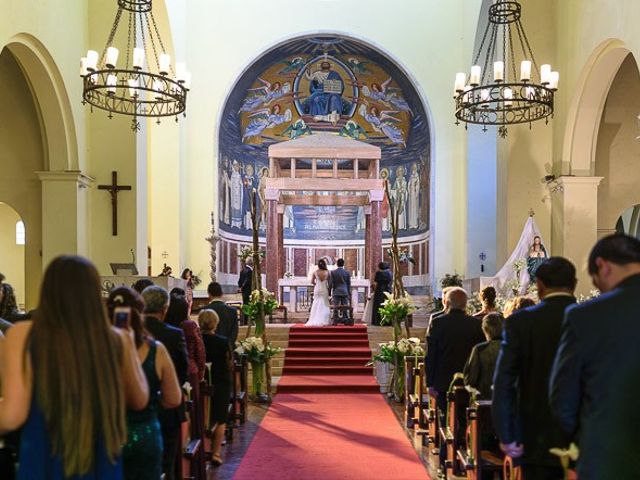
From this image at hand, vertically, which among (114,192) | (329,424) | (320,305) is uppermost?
(114,192)

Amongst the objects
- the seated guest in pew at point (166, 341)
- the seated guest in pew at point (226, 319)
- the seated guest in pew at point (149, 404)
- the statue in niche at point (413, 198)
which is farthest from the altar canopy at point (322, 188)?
the seated guest in pew at point (149, 404)

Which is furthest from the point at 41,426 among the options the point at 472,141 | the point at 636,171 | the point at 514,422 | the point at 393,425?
the point at 472,141

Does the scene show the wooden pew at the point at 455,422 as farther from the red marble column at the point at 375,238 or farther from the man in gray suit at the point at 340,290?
the red marble column at the point at 375,238

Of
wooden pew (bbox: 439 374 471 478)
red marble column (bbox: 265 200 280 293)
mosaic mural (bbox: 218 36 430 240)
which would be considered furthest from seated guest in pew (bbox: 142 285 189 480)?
mosaic mural (bbox: 218 36 430 240)

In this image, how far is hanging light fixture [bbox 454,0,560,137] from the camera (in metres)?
9.34

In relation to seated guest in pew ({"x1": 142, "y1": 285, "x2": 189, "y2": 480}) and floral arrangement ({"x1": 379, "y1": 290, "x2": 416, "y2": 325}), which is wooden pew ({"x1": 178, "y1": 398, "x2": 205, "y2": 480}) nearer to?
seated guest in pew ({"x1": 142, "y1": 285, "x2": 189, "y2": 480})

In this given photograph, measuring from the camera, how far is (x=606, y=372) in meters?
2.59

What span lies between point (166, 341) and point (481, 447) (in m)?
2.21

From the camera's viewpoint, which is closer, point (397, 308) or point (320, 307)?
point (397, 308)

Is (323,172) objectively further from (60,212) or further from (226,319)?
(226,319)

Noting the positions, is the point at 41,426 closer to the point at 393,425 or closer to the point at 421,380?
the point at 421,380

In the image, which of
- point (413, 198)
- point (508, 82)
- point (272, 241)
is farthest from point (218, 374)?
point (413, 198)

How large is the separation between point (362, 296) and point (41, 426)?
1942 cm

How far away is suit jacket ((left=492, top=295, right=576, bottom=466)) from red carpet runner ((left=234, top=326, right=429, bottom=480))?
3.04 meters
